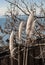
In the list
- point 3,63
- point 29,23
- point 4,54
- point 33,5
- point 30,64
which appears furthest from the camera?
point 33,5

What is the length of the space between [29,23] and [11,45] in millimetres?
146

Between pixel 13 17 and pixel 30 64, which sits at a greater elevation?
pixel 13 17

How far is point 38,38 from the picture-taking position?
3303 millimetres

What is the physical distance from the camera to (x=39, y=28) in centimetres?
347

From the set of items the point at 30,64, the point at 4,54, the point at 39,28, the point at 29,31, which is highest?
the point at 29,31

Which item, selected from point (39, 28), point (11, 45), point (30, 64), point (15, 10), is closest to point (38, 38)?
point (39, 28)

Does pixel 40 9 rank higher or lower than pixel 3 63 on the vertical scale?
higher

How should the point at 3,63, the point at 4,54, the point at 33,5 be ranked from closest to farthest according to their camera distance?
the point at 4,54, the point at 3,63, the point at 33,5

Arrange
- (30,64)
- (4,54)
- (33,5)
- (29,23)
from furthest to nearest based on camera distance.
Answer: (33,5), (30,64), (4,54), (29,23)

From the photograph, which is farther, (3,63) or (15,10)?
(15,10)

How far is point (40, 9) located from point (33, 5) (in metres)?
0.13

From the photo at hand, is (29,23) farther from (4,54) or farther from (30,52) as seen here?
(30,52)

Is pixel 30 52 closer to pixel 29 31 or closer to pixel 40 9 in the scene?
pixel 40 9

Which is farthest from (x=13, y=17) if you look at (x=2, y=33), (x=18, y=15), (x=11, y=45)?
(x=11, y=45)
